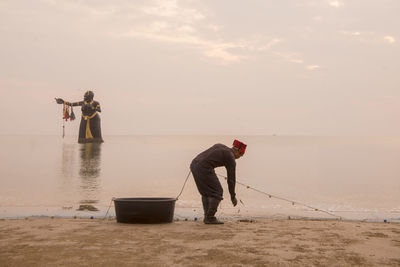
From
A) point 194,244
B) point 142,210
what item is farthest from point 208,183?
point 194,244

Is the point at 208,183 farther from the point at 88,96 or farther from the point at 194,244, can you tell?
the point at 88,96

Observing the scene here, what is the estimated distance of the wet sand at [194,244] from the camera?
6258 mm

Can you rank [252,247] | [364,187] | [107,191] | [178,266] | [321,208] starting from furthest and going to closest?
Result: [364,187], [107,191], [321,208], [252,247], [178,266]

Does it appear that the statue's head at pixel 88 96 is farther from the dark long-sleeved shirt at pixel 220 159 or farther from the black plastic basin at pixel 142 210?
the dark long-sleeved shirt at pixel 220 159

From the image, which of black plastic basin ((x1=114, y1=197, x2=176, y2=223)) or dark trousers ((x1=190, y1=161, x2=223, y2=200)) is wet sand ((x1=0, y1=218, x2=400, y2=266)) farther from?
dark trousers ((x1=190, y1=161, x2=223, y2=200))

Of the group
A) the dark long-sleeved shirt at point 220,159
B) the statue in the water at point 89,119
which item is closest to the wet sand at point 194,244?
the dark long-sleeved shirt at point 220,159

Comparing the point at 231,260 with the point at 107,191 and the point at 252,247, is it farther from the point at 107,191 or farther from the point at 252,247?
the point at 107,191

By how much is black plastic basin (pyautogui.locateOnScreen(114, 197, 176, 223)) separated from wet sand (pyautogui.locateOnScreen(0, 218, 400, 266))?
10.0 inches

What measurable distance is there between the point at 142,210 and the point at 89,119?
35195 mm

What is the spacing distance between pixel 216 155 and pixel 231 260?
128 inches

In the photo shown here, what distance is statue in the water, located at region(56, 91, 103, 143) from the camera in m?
42.2

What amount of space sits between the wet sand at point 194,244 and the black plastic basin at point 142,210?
253 millimetres

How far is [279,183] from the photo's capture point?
89.2 feet

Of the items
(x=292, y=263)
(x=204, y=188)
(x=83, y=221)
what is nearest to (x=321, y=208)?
(x=204, y=188)
